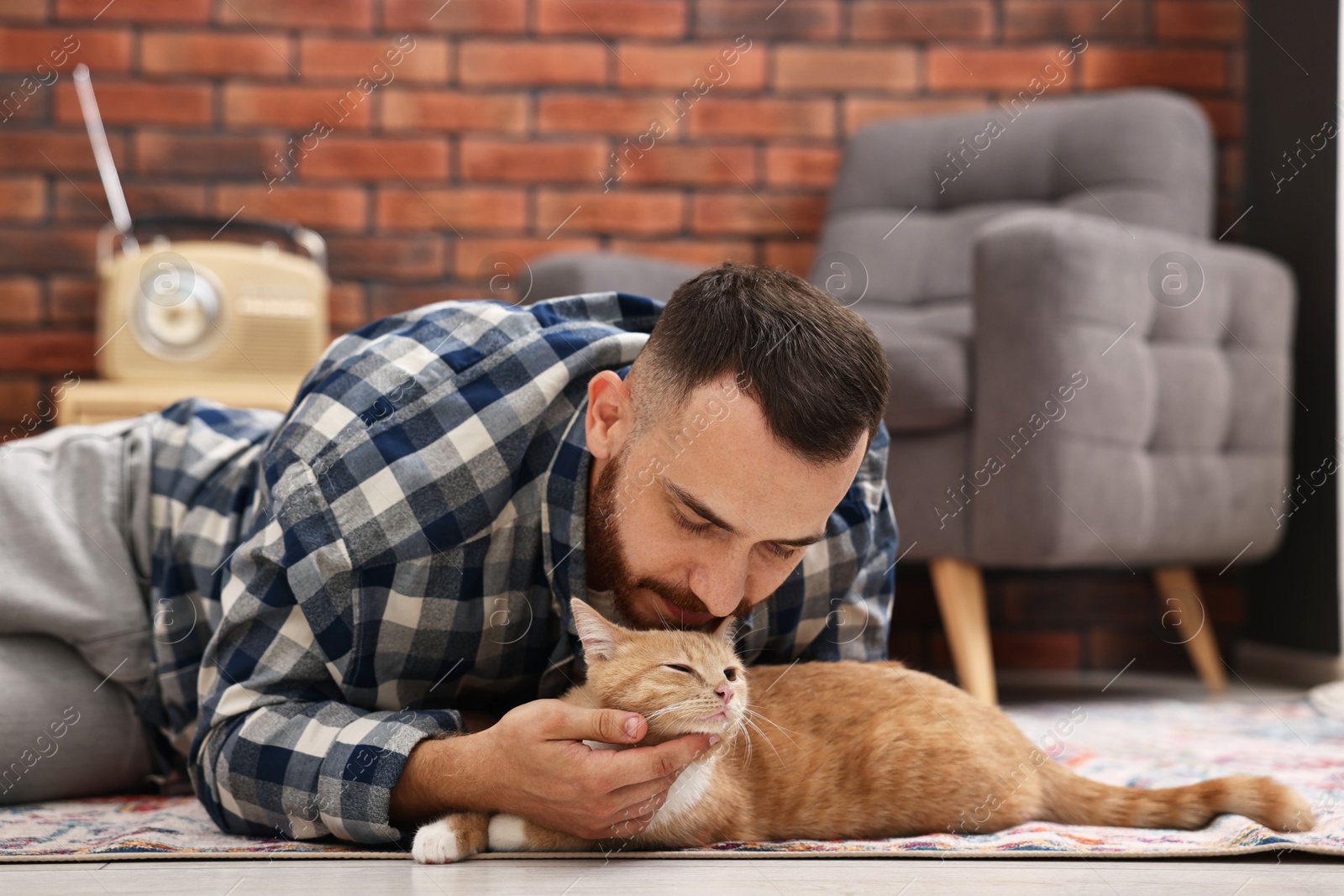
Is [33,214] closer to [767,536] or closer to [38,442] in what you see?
[38,442]

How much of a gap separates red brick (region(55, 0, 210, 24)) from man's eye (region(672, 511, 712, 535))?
226cm

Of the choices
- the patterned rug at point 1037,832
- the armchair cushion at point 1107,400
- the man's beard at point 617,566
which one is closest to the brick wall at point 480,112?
the armchair cushion at point 1107,400

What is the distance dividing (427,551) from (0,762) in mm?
596

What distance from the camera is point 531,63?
2646mm

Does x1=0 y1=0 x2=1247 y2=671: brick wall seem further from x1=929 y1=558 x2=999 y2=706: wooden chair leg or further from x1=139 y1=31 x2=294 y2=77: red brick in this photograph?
x1=929 y1=558 x2=999 y2=706: wooden chair leg

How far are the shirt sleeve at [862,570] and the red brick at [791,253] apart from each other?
1502 millimetres

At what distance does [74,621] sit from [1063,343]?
5.06ft

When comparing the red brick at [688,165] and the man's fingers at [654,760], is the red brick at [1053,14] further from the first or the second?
the man's fingers at [654,760]

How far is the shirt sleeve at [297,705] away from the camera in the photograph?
983 mm

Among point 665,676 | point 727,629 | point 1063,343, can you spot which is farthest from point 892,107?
point 665,676

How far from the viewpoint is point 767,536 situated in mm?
947

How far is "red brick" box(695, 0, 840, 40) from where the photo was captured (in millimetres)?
2680

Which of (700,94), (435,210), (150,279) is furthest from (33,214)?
(700,94)

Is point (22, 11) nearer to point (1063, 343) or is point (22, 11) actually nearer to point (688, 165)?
point (688, 165)
